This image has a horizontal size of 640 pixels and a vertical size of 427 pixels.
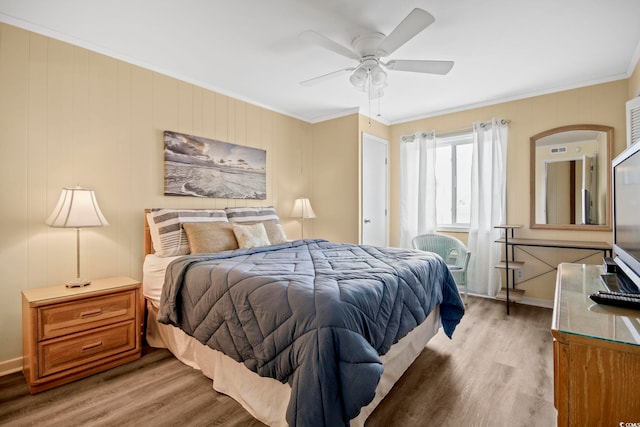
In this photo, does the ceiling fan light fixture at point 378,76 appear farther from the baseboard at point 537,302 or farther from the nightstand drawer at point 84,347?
the baseboard at point 537,302

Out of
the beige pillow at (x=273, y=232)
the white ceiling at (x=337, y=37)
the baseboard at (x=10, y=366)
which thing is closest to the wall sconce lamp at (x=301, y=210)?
the beige pillow at (x=273, y=232)

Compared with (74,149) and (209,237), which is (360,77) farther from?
(74,149)

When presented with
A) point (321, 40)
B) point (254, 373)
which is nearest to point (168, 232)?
point (254, 373)

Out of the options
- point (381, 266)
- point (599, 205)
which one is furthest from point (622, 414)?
point (599, 205)

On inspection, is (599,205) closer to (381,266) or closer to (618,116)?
(618,116)

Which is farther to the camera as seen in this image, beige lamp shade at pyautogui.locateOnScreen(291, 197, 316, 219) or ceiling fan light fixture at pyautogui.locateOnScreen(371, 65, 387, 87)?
beige lamp shade at pyautogui.locateOnScreen(291, 197, 316, 219)

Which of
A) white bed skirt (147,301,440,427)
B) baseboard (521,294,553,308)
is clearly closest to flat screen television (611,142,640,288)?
white bed skirt (147,301,440,427)

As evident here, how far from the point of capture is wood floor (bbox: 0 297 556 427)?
5.62ft

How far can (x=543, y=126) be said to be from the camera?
367 centimetres

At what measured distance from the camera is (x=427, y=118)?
4.57m

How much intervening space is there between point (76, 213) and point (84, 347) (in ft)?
3.10

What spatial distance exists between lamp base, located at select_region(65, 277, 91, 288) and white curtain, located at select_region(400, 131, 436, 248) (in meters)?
3.87

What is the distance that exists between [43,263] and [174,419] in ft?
5.40

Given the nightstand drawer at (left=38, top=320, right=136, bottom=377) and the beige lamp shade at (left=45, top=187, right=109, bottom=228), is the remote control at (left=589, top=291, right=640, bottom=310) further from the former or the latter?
the beige lamp shade at (left=45, top=187, right=109, bottom=228)
